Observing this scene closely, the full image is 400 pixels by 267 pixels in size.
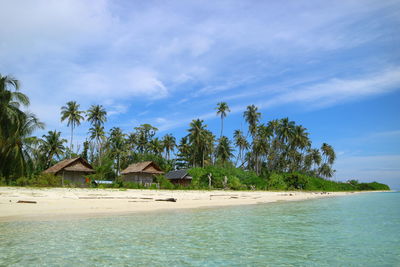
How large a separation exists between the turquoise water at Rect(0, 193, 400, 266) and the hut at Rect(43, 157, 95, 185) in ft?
96.5

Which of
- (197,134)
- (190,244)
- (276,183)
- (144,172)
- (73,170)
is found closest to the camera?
(190,244)

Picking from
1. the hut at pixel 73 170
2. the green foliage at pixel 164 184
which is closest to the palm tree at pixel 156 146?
the hut at pixel 73 170

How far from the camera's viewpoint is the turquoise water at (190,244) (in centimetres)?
511

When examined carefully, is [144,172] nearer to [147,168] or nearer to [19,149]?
[147,168]

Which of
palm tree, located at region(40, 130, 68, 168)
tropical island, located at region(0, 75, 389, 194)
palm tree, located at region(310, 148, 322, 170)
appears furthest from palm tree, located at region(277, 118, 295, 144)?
palm tree, located at region(40, 130, 68, 168)

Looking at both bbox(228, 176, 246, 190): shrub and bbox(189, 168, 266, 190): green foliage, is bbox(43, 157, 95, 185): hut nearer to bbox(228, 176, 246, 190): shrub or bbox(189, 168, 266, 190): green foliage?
bbox(189, 168, 266, 190): green foliage

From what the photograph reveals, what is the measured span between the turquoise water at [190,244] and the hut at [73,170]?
29.4m

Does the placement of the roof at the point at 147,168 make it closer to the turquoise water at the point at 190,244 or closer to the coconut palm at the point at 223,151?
the coconut palm at the point at 223,151

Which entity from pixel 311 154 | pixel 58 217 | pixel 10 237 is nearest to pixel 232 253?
pixel 10 237

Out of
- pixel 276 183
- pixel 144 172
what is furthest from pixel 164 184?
pixel 276 183

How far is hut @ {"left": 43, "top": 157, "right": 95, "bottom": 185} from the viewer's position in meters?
36.2

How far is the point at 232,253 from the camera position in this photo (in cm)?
570

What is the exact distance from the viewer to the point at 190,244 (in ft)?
21.3

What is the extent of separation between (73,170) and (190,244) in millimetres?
33475
